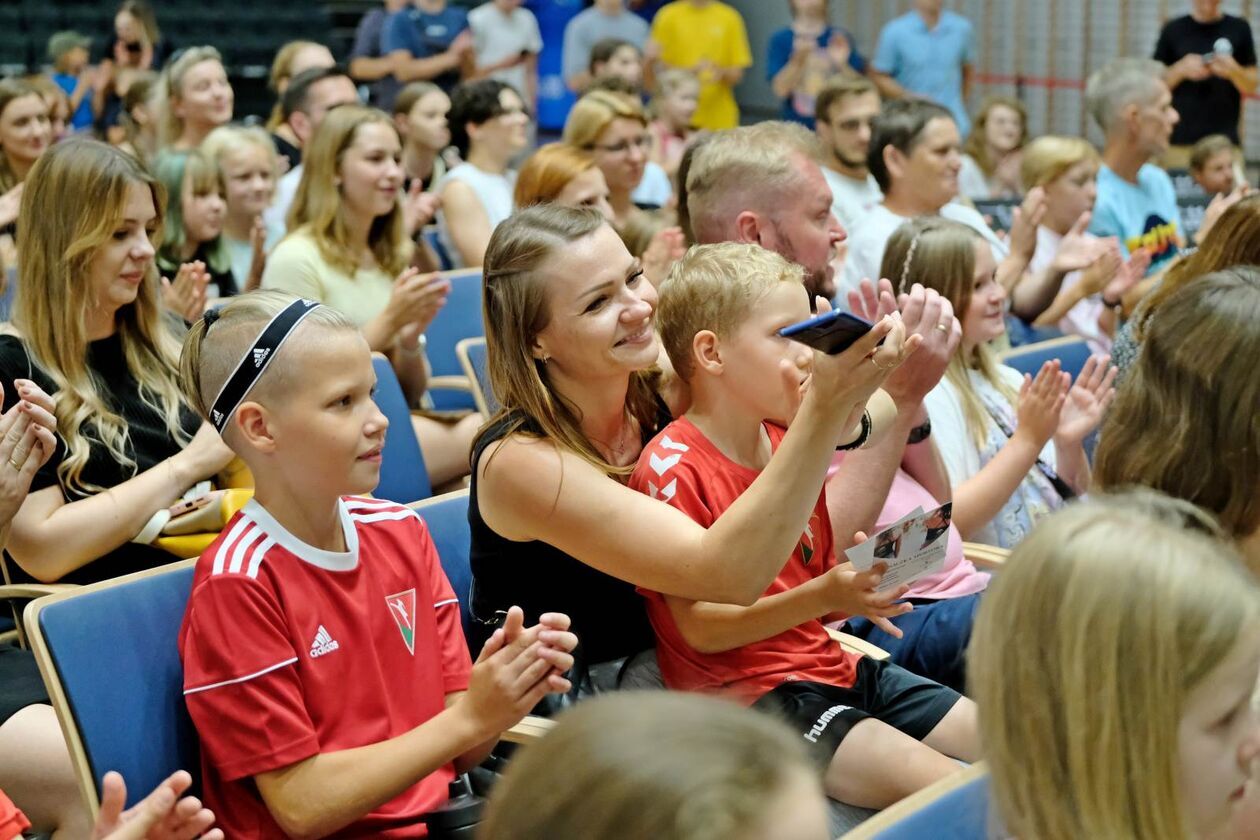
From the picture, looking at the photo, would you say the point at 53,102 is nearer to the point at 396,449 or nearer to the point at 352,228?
the point at 352,228

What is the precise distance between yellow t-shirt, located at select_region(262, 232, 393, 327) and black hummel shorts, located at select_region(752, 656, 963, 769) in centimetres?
224

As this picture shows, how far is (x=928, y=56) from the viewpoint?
9422 millimetres

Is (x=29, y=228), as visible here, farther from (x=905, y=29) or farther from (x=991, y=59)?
(x=991, y=59)

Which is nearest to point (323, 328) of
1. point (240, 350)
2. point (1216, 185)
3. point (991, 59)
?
point (240, 350)

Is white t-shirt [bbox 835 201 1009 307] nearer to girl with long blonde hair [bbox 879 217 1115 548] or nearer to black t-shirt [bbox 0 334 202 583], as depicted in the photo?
girl with long blonde hair [bbox 879 217 1115 548]

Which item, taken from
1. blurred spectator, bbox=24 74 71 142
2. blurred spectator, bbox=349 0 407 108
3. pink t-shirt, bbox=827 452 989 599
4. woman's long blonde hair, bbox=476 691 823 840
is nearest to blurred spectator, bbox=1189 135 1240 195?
blurred spectator, bbox=349 0 407 108

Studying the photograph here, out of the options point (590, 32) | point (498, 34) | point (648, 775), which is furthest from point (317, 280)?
point (590, 32)

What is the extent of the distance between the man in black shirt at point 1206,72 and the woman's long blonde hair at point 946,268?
224 inches

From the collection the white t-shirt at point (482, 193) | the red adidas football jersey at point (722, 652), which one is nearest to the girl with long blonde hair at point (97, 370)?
the red adidas football jersey at point (722, 652)

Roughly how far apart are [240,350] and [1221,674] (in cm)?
132

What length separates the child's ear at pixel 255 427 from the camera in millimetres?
2023

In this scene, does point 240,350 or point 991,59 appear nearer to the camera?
point 240,350

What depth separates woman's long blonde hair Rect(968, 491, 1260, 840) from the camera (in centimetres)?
129

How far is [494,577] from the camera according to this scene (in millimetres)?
2295
